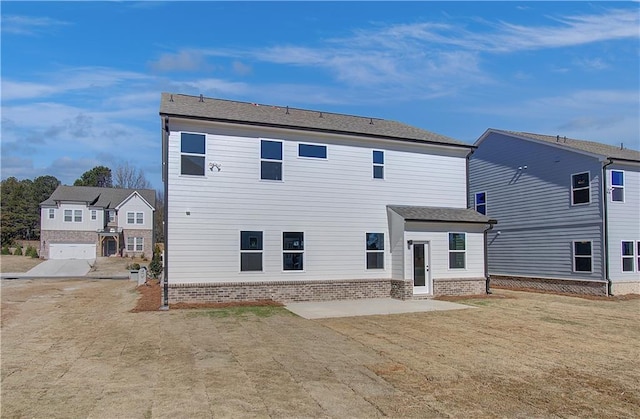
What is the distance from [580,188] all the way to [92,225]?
147ft

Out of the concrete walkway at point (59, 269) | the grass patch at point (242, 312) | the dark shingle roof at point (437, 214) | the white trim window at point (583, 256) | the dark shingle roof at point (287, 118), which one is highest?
the dark shingle roof at point (287, 118)

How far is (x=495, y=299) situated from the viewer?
1702 centimetres

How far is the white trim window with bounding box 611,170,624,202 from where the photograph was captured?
750 inches

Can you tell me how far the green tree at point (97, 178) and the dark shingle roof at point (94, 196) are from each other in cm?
2629

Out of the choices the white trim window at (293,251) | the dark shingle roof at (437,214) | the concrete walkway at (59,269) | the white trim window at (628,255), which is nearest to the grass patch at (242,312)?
the white trim window at (293,251)

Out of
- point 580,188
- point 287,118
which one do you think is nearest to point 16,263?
point 287,118

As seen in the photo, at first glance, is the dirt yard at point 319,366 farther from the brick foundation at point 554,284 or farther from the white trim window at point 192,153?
the brick foundation at point 554,284

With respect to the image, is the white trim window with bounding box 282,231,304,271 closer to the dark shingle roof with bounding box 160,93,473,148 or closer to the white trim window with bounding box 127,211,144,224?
the dark shingle roof with bounding box 160,93,473,148

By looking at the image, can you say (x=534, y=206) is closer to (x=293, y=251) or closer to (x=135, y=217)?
(x=293, y=251)

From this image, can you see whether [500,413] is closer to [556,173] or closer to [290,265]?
[290,265]

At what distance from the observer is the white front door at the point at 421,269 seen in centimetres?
1719

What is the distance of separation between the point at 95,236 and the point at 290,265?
38572mm

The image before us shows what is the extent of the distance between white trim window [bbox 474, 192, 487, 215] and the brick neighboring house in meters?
36.1

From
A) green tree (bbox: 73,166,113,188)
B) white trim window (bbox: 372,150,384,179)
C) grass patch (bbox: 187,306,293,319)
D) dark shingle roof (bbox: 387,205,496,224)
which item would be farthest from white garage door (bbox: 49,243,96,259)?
dark shingle roof (bbox: 387,205,496,224)
